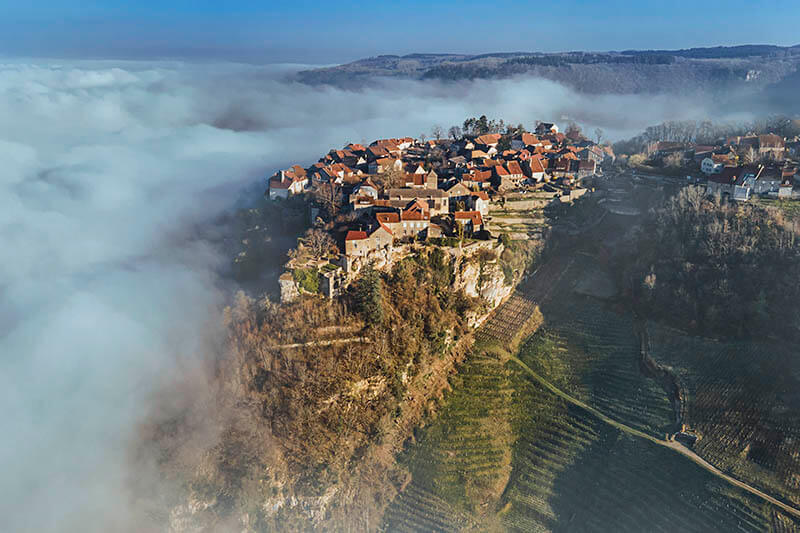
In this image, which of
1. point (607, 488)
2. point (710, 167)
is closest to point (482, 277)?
point (607, 488)

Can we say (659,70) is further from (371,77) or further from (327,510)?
(327,510)

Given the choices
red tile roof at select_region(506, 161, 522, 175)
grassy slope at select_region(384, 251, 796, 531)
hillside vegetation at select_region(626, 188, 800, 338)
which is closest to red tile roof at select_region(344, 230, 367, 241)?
grassy slope at select_region(384, 251, 796, 531)

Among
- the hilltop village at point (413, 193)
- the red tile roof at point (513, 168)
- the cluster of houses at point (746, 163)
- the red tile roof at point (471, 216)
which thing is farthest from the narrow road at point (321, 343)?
the cluster of houses at point (746, 163)

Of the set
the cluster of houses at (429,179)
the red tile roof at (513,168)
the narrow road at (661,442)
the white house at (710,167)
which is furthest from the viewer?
the red tile roof at (513,168)

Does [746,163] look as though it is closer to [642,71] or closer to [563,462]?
[563,462]

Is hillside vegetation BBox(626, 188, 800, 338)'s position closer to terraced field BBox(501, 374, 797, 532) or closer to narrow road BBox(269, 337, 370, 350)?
terraced field BBox(501, 374, 797, 532)

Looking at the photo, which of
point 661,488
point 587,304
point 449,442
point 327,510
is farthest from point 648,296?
point 327,510

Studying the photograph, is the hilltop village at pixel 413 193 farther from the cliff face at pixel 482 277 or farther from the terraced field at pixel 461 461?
the terraced field at pixel 461 461
